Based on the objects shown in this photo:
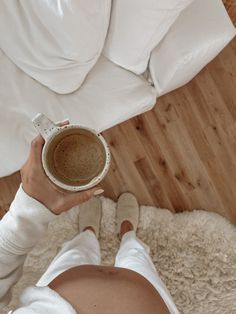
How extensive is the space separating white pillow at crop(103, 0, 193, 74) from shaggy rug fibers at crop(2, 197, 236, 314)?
0.60 metres

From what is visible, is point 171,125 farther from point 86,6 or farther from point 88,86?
point 86,6

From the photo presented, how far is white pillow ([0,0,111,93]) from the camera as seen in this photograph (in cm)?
98

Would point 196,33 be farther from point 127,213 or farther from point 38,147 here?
point 127,213

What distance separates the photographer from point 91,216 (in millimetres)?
1448

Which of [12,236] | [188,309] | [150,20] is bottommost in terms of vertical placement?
[188,309]

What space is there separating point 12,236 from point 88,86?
1.60ft

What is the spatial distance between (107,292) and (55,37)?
0.63m

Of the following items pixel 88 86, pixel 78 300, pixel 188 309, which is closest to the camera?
pixel 78 300

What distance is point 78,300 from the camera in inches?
33.2

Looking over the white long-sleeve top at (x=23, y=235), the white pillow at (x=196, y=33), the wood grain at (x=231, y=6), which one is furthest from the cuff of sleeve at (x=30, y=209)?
the wood grain at (x=231, y=6)

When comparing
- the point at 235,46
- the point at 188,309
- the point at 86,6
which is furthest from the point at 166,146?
the point at 86,6

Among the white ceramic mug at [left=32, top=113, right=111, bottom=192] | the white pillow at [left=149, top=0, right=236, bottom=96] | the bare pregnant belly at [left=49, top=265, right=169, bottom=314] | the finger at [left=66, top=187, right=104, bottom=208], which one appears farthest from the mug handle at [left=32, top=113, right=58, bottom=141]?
the white pillow at [left=149, top=0, right=236, bottom=96]

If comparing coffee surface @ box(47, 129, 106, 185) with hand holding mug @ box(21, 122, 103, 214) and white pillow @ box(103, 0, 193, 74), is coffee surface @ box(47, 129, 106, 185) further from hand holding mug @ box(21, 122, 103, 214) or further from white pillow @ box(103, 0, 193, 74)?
white pillow @ box(103, 0, 193, 74)

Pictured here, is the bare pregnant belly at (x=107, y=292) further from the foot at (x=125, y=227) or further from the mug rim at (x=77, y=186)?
the foot at (x=125, y=227)
